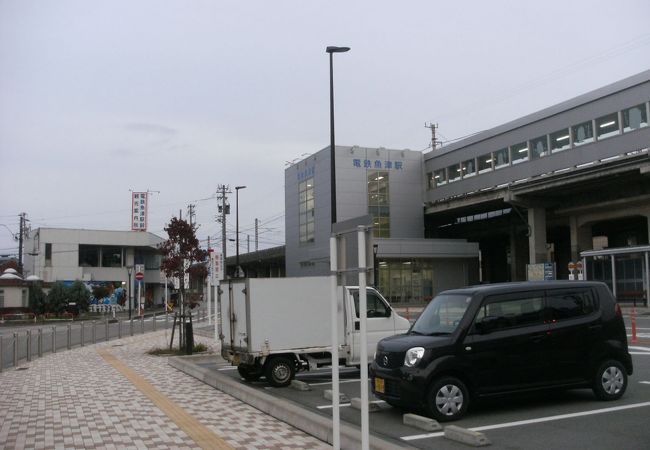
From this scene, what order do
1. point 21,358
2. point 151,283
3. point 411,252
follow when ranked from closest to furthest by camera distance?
point 21,358, point 411,252, point 151,283

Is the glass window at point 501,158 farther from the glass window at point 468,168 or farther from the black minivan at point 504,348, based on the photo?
the black minivan at point 504,348

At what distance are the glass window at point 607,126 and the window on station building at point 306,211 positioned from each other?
24.9 metres

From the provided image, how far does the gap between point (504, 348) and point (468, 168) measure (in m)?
44.6

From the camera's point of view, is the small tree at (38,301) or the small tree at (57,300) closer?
the small tree at (38,301)

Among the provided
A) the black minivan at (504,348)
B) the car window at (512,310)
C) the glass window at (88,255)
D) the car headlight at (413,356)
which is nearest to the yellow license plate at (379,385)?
the black minivan at (504,348)

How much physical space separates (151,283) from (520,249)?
44.9 meters

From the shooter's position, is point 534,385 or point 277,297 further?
point 277,297

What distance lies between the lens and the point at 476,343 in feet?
27.4

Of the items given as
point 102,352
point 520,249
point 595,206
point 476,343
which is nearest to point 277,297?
point 476,343

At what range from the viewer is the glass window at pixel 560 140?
41.3 metres

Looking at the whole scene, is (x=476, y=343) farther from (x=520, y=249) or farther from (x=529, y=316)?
(x=520, y=249)

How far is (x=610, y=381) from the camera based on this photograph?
901cm

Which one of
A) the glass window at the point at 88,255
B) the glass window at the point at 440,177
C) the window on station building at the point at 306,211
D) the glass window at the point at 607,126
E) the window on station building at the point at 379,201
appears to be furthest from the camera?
the glass window at the point at 88,255

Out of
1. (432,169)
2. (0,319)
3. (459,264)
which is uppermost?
(432,169)
